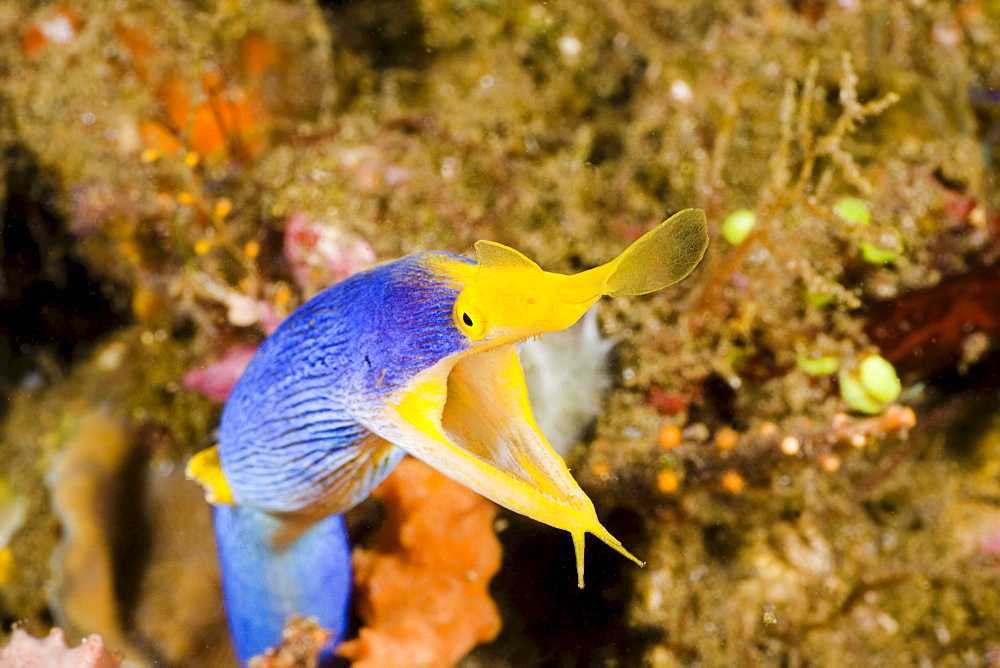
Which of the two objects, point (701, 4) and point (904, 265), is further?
point (701, 4)

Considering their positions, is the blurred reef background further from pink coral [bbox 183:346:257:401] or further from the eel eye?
the eel eye

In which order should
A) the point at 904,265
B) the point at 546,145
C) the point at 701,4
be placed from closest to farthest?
the point at 904,265
the point at 546,145
the point at 701,4

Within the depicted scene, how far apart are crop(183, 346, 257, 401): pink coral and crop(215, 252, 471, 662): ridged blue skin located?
54cm

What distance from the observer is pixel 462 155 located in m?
2.85

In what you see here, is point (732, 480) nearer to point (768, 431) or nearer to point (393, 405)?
point (768, 431)

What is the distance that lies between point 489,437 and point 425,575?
2.70 ft

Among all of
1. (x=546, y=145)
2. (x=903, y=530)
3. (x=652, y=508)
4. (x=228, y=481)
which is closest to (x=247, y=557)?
(x=228, y=481)

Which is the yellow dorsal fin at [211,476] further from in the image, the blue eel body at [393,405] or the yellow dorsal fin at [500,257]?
the yellow dorsal fin at [500,257]

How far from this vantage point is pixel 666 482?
2.08 m

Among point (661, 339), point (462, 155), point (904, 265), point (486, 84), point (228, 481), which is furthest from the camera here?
point (486, 84)

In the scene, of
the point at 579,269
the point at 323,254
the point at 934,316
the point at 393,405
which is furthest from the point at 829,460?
the point at 323,254

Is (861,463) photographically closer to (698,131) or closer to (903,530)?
(903,530)

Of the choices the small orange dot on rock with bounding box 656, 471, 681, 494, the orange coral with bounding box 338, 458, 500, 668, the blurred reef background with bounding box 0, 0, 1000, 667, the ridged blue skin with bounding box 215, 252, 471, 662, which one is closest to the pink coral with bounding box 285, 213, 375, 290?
the blurred reef background with bounding box 0, 0, 1000, 667

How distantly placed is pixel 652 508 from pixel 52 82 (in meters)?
3.57
